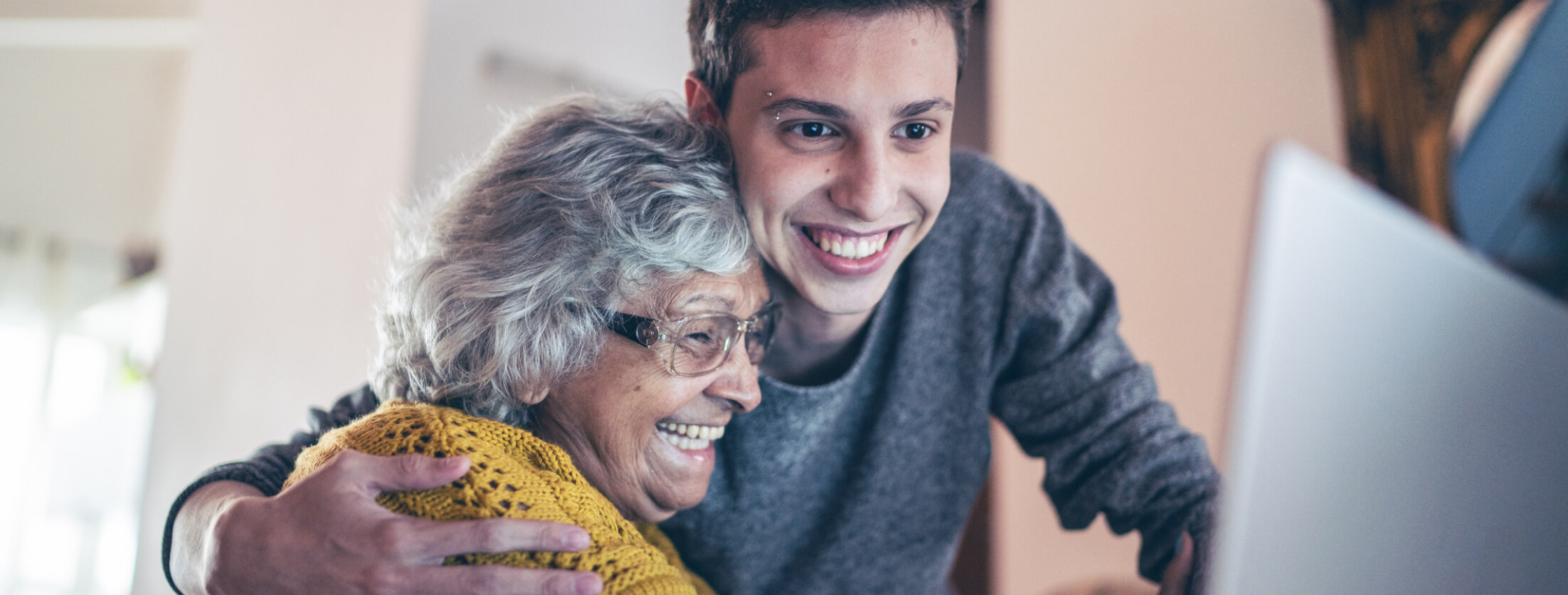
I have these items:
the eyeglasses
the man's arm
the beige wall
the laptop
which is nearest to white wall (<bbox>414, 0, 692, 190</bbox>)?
the beige wall

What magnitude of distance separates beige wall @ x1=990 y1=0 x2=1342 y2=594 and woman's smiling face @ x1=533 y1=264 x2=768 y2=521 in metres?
1.27

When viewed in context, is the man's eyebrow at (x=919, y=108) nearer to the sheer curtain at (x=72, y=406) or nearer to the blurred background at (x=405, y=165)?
the blurred background at (x=405, y=165)

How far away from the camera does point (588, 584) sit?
68 cm

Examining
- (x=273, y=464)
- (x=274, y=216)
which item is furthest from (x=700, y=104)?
(x=274, y=216)

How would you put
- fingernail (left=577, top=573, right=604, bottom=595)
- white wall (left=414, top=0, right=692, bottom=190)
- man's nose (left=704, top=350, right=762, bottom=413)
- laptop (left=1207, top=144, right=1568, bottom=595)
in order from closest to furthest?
laptop (left=1207, top=144, right=1568, bottom=595), fingernail (left=577, top=573, right=604, bottom=595), man's nose (left=704, top=350, right=762, bottom=413), white wall (left=414, top=0, right=692, bottom=190)

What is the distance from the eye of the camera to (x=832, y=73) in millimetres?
888

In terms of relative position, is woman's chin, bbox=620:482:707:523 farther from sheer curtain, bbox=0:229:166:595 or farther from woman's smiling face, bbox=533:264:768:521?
sheer curtain, bbox=0:229:166:595

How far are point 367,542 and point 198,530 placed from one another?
12.7 inches

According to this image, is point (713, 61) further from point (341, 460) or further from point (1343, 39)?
point (1343, 39)

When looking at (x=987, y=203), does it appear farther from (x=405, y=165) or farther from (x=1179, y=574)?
(x=405, y=165)

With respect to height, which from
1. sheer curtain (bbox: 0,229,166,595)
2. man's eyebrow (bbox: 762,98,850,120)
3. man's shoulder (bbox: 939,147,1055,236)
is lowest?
sheer curtain (bbox: 0,229,166,595)

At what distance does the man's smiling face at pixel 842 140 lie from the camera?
892 millimetres

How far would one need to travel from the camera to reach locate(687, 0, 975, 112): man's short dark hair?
90cm

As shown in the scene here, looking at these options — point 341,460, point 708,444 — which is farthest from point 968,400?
point 341,460
